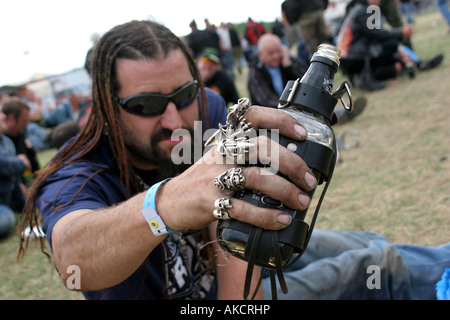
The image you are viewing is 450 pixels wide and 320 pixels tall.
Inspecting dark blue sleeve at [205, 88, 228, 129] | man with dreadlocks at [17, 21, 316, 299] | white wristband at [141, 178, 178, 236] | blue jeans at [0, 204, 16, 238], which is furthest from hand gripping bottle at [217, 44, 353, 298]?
blue jeans at [0, 204, 16, 238]

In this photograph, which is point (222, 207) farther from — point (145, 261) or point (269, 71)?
point (269, 71)

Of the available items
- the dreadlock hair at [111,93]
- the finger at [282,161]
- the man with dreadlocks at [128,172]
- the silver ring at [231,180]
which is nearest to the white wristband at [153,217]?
the man with dreadlocks at [128,172]

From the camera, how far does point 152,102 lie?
5.59ft

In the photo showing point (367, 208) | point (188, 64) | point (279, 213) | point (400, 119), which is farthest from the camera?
point (400, 119)

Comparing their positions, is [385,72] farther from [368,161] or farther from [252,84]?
[368,161]

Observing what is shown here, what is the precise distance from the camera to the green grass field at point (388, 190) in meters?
2.98

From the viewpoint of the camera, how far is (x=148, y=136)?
1.78m

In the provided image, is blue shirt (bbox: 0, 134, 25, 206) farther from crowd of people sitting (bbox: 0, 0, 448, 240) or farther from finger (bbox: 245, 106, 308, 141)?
finger (bbox: 245, 106, 308, 141)

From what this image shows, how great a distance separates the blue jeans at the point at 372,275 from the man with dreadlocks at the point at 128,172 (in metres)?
0.45

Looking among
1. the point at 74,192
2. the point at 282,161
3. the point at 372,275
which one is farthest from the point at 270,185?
the point at 372,275

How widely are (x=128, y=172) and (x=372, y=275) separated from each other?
1.38 metres

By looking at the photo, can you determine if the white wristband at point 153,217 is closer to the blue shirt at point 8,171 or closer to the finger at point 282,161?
the finger at point 282,161

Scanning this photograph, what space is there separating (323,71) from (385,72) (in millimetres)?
7864

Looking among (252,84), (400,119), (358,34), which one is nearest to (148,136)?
(252,84)
